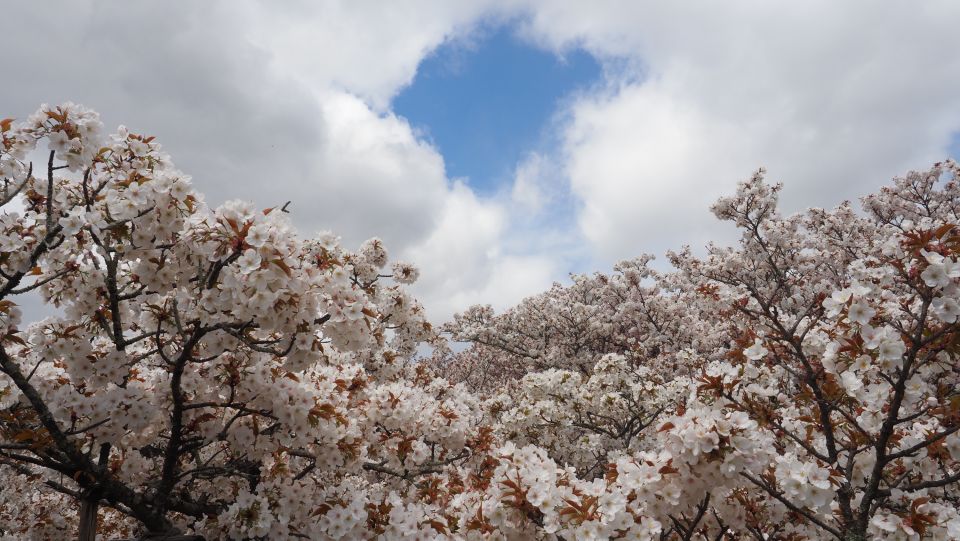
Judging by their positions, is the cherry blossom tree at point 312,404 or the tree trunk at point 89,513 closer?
the cherry blossom tree at point 312,404

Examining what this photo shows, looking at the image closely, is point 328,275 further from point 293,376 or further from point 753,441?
point 753,441

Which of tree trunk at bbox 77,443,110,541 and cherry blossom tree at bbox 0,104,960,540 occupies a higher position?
cherry blossom tree at bbox 0,104,960,540

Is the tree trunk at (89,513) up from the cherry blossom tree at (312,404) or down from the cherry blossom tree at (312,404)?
down

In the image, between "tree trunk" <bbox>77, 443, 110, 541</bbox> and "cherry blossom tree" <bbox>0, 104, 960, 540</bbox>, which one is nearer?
"cherry blossom tree" <bbox>0, 104, 960, 540</bbox>

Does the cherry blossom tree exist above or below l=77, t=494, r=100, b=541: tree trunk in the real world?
above

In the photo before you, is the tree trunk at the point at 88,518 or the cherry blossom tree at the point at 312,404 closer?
the cherry blossom tree at the point at 312,404

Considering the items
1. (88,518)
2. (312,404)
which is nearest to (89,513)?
(88,518)

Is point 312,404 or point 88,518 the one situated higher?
point 312,404

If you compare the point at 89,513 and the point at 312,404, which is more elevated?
the point at 312,404

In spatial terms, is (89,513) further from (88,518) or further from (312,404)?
(312,404)

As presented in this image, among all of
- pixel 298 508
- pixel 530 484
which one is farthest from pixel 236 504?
pixel 530 484

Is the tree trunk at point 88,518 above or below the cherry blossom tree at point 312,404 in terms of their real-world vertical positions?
below

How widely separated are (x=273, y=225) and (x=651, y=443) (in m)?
7.85

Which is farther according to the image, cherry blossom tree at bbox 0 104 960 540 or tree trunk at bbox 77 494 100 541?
tree trunk at bbox 77 494 100 541
